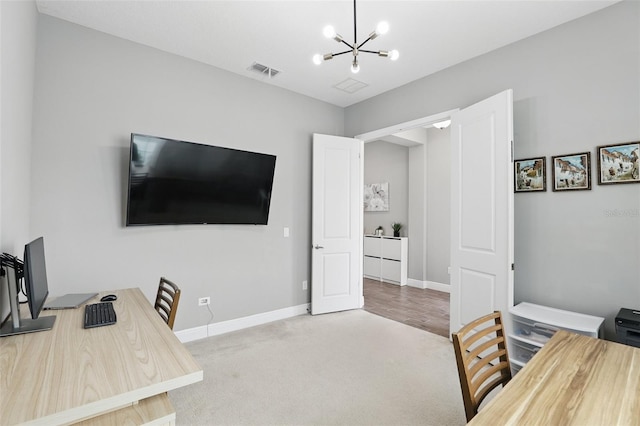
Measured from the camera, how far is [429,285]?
5664mm

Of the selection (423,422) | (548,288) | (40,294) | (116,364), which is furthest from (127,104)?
(548,288)

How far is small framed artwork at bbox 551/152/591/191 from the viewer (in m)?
2.46

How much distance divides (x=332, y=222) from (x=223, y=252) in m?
1.49

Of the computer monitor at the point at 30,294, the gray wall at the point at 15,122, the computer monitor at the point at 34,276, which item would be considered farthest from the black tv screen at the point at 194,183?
the computer monitor at the point at 30,294

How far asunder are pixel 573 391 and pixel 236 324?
3169 millimetres

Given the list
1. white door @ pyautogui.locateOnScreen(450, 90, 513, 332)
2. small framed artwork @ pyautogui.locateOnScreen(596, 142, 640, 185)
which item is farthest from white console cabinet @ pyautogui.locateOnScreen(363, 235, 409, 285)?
small framed artwork @ pyautogui.locateOnScreen(596, 142, 640, 185)

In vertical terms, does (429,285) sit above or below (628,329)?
below

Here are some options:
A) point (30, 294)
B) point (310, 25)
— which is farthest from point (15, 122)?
point (310, 25)

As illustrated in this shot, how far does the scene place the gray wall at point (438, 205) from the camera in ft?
17.8

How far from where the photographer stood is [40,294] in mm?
1625

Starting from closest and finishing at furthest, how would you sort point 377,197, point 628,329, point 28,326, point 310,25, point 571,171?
1. point 28,326
2. point 628,329
3. point 571,171
4. point 310,25
5. point 377,197

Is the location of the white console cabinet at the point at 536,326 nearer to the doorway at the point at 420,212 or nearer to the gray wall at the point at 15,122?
the doorway at the point at 420,212

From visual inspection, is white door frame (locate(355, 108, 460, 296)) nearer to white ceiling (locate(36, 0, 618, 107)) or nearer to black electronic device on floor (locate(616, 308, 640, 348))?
white ceiling (locate(36, 0, 618, 107))

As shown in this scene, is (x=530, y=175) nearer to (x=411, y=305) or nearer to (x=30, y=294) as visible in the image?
(x=411, y=305)
